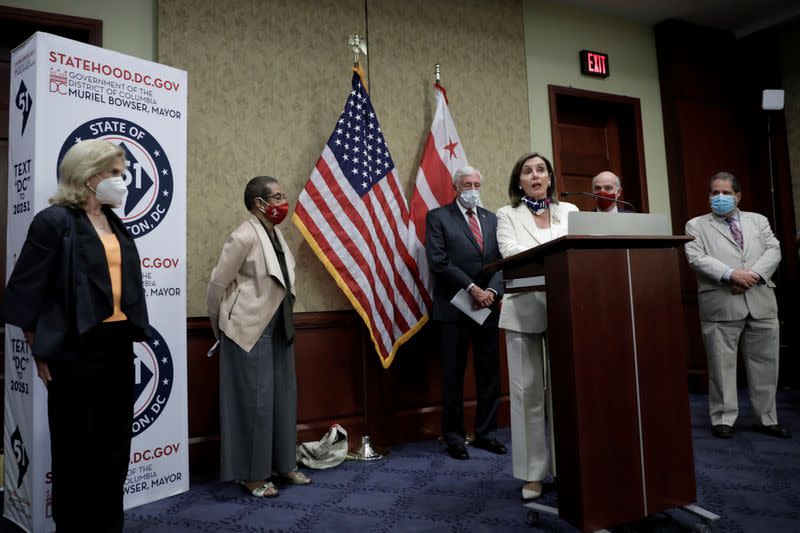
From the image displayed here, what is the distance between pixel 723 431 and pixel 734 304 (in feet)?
2.40

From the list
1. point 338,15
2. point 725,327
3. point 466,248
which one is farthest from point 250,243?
point 725,327

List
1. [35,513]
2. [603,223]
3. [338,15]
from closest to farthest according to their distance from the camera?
[603,223] → [35,513] → [338,15]

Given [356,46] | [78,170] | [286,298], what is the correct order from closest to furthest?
[78,170] → [286,298] → [356,46]

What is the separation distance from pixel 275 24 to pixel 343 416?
242 centimetres

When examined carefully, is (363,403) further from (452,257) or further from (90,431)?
(90,431)

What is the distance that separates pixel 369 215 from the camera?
3416mm

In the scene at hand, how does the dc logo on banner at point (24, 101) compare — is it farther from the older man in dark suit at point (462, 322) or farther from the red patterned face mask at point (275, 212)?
the older man in dark suit at point (462, 322)

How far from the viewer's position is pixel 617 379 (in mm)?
1812

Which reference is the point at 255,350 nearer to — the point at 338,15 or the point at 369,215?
the point at 369,215

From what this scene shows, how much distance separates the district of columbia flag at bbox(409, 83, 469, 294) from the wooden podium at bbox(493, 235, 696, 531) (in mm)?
1727

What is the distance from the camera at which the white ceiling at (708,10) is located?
181 inches

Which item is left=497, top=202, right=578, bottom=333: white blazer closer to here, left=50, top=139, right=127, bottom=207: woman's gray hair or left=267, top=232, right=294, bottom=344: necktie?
left=267, top=232, right=294, bottom=344: necktie

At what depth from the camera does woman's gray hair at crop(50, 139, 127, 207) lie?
1.91m

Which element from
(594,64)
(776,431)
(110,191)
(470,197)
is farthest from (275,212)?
(594,64)
